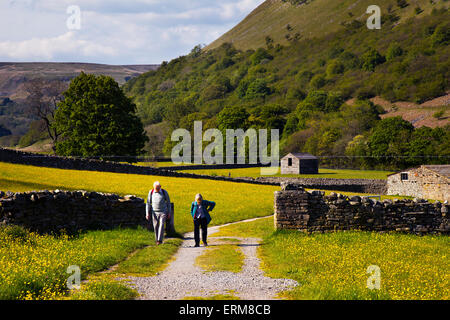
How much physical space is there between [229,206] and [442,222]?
14221 millimetres

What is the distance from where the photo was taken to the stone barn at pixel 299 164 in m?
82.8

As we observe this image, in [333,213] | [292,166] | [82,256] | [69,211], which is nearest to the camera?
[82,256]

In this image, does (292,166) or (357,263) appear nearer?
(357,263)

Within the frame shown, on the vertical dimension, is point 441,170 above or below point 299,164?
below

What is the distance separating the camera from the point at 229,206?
31.4m

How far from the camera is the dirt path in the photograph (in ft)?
31.8

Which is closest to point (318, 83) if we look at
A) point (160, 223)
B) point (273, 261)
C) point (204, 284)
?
point (160, 223)

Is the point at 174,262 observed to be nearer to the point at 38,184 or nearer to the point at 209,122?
the point at 38,184

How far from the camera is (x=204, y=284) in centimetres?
1065

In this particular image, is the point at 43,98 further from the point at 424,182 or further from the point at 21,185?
the point at 424,182

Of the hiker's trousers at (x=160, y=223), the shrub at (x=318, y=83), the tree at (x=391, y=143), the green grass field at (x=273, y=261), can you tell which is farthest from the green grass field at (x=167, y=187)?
the shrub at (x=318, y=83)

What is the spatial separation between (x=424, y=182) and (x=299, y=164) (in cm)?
2884

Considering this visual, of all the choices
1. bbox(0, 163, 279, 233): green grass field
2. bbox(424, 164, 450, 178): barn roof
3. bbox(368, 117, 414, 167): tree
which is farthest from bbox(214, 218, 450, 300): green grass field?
bbox(368, 117, 414, 167): tree

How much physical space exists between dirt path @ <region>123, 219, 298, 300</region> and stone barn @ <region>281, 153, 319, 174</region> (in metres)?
70.0
